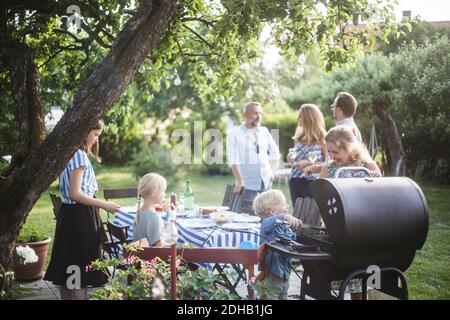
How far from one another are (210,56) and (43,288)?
336cm

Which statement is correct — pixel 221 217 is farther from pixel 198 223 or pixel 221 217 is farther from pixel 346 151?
pixel 346 151

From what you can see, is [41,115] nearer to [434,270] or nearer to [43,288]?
[43,288]

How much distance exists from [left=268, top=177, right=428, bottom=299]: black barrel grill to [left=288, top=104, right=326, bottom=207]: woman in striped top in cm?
252

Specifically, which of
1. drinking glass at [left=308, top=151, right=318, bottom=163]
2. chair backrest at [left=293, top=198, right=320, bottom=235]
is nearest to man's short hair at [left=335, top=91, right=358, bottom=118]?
drinking glass at [left=308, top=151, right=318, bottom=163]

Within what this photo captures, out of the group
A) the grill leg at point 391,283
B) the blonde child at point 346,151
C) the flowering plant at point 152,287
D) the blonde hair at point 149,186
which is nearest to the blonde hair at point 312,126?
the blonde child at point 346,151

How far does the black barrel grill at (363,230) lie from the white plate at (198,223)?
149 centimetres

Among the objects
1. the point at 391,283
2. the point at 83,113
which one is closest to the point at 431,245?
the point at 391,283

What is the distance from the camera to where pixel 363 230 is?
346 centimetres

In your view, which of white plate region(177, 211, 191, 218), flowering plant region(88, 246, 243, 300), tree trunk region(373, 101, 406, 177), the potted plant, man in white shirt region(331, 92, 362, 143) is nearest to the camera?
flowering plant region(88, 246, 243, 300)

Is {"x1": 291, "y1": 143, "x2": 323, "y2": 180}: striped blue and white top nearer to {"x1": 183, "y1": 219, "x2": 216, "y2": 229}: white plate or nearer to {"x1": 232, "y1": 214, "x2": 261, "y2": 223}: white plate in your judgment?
{"x1": 232, "y1": 214, "x2": 261, "y2": 223}: white plate

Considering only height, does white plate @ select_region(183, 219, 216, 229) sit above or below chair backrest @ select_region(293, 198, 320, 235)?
below

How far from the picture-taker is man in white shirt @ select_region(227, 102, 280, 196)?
727cm

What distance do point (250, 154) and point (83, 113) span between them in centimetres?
334
